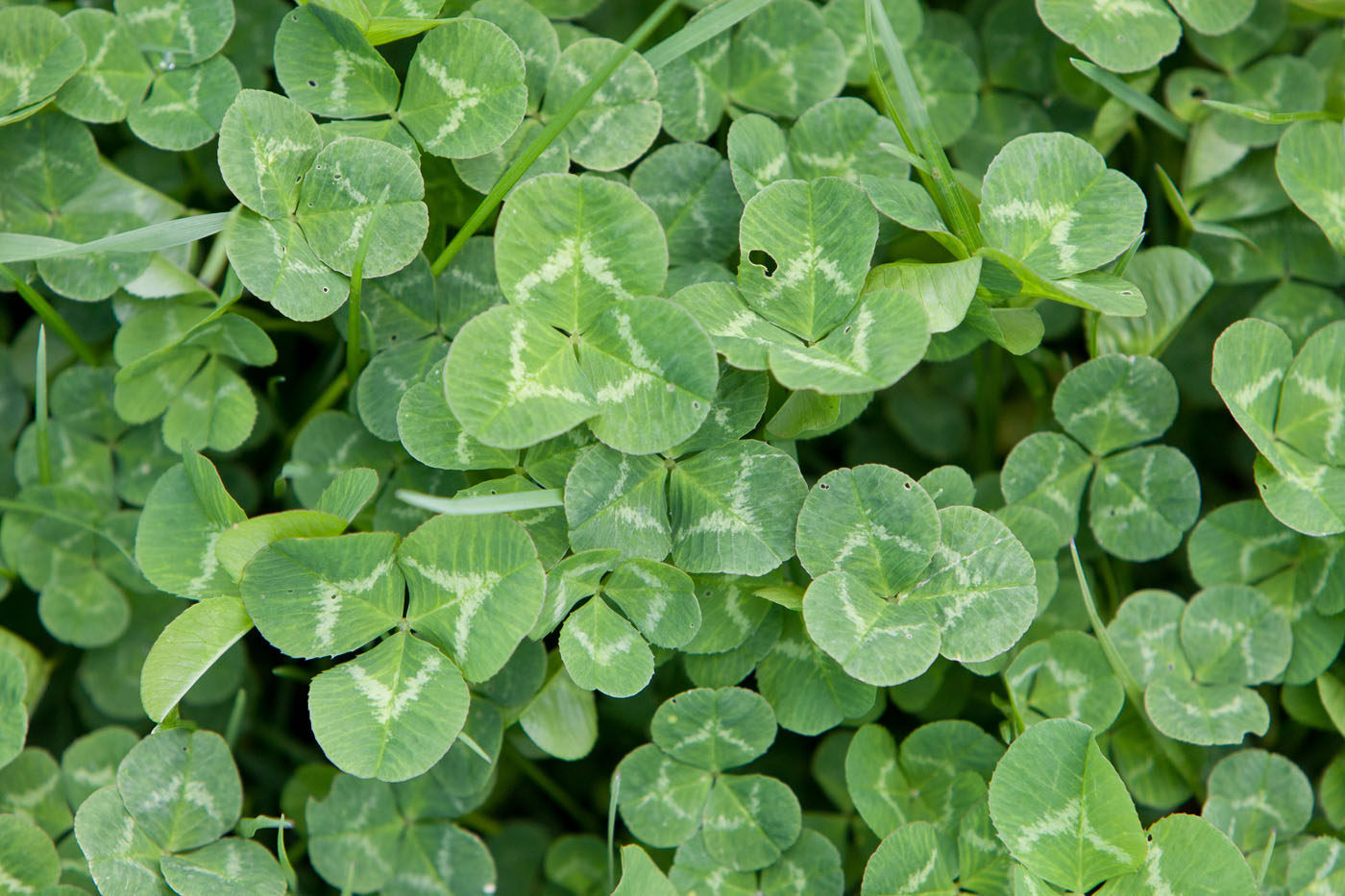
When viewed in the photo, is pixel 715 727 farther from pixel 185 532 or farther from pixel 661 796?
pixel 185 532

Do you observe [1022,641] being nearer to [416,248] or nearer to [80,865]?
[416,248]

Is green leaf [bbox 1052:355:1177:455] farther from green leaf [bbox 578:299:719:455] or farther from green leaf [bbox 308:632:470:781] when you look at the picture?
green leaf [bbox 308:632:470:781]

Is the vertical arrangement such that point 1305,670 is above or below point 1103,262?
below

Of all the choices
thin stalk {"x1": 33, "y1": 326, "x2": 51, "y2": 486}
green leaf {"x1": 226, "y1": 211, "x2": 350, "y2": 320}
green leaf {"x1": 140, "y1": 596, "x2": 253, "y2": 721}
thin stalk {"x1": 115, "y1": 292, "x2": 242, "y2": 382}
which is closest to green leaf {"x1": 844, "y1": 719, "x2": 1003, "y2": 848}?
green leaf {"x1": 140, "y1": 596, "x2": 253, "y2": 721}

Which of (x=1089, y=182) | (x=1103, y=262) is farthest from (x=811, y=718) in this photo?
(x=1089, y=182)

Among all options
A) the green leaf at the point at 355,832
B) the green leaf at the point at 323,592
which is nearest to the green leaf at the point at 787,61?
the green leaf at the point at 323,592

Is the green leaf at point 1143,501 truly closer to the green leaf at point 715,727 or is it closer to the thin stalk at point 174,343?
the green leaf at point 715,727
